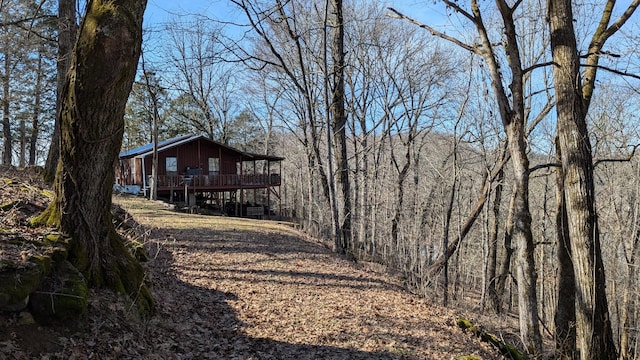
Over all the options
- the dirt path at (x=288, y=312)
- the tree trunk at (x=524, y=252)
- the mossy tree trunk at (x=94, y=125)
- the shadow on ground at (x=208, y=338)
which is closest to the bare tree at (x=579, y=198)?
the tree trunk at (x=524, y=252)

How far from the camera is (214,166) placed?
30.3m

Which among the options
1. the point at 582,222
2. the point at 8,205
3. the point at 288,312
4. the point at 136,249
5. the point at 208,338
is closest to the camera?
the point at 208,338

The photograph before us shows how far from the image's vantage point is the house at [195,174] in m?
26.4

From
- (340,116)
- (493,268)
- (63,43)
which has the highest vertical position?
(63,43)

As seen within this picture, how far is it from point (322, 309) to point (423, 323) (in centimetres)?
146

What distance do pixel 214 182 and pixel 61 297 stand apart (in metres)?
23.8

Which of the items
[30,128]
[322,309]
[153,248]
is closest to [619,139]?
[322,309]

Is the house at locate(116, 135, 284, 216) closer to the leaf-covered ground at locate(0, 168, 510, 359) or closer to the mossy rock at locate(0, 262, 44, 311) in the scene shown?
the leaf-covered ground at locate(0, 168, 510, 359)

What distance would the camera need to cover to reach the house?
86.6 ft

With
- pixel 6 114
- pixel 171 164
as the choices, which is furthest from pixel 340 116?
pixel 6 114

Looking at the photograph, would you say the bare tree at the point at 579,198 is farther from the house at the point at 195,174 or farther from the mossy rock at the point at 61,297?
the house at the point at 195,174

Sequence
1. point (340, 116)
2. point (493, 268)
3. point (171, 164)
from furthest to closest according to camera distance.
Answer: point (171, 164), point (493, 268), point (340, 116)

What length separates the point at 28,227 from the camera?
450 cm

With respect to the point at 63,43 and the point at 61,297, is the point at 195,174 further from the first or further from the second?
the point at 61,297
